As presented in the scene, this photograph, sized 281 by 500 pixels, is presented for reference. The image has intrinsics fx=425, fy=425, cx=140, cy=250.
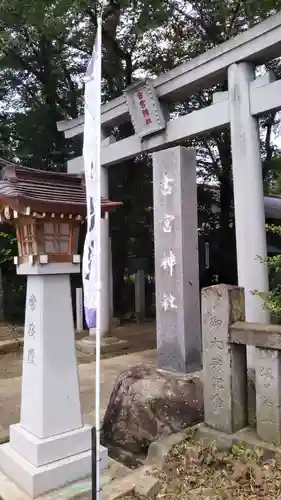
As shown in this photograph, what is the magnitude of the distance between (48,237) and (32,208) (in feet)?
1.19

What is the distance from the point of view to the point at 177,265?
5.18 meters

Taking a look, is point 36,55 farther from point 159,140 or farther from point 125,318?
point 125,318

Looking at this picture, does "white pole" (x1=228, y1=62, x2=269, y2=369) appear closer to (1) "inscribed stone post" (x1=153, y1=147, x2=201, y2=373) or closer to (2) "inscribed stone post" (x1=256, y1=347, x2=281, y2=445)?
(1) "inscribed stone post" (x1=153, y1=147, x2=201, y2=373)

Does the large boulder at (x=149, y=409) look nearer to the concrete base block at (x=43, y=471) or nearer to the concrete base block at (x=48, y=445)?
the concrete base block at (x=43, y=471)

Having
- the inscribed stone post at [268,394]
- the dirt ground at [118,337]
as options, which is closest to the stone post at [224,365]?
the inscribed stone post at [268,394]

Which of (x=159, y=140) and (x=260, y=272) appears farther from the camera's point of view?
(x=159, y=140)

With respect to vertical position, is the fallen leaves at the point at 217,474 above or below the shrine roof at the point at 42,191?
below

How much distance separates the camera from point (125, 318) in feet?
43.1

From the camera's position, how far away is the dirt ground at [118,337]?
797 cm

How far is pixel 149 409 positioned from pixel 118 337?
604 centimetres

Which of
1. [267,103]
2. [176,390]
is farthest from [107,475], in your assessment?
[267,103]

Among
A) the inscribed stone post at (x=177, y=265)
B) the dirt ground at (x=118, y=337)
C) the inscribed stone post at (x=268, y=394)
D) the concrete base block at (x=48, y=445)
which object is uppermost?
the inscribed stone post at (x=177, y=265)

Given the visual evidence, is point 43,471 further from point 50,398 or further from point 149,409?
point 149,409

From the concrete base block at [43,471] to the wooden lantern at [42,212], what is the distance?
5.61 ft
